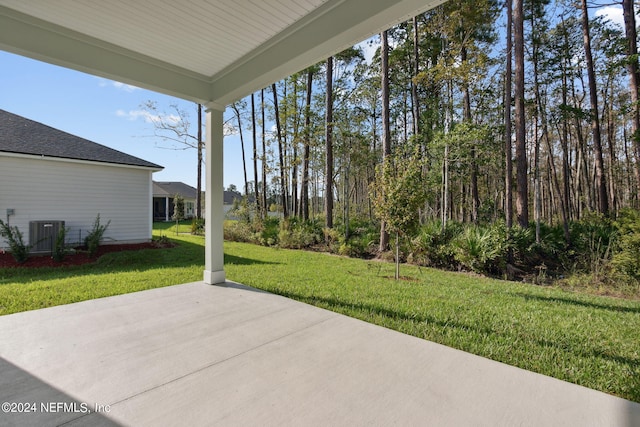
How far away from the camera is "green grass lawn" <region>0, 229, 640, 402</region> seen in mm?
2361

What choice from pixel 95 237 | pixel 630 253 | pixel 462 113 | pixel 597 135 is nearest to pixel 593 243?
pixel 630 253

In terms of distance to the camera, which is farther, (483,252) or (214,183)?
(483,252)

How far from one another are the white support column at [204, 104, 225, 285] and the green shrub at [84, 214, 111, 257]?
4.88 m

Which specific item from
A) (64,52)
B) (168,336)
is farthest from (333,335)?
(64,52)

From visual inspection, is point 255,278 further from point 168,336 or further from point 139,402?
point 139,402

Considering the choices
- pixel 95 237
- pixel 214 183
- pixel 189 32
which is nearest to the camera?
pixel 189 32

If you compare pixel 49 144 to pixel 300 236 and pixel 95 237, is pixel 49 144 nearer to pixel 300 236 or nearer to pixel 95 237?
pixel 95 237

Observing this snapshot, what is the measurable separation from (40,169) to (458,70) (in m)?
11.3

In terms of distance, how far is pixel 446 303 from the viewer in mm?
3771

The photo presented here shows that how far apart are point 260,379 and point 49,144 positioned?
961 cm

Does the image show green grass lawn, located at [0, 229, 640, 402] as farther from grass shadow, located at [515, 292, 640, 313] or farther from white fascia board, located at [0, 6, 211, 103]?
white fascia board, located at [0, 6, 211, 103]

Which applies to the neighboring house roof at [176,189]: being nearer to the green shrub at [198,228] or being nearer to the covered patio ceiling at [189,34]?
the green shrub at [198,228]

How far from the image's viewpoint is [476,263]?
6297 millimetres

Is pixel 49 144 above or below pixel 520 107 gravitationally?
below
